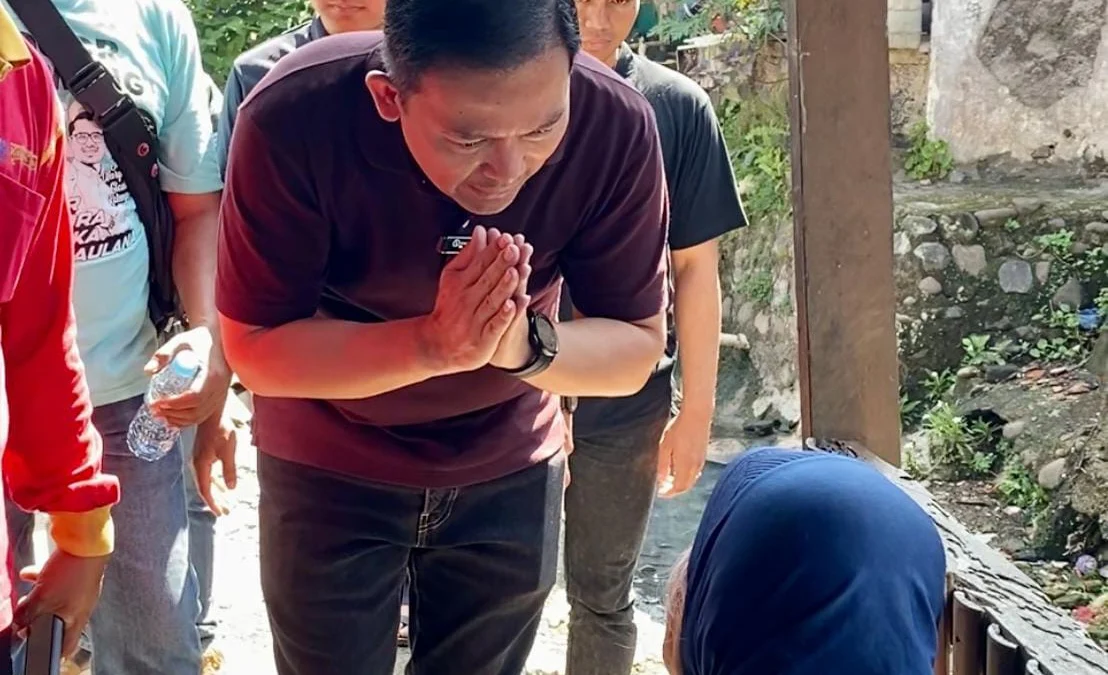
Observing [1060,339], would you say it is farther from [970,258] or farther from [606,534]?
[606,534]

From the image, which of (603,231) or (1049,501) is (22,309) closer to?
(603,231)

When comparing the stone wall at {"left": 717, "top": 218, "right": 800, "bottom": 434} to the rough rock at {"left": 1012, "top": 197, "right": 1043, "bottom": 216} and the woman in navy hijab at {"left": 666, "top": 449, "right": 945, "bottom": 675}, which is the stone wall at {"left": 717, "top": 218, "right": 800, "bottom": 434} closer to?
the rough rock at {"left": 1012, "top": 197, "right": 1043, "bottom": 216}

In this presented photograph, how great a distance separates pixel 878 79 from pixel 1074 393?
11.7 ft

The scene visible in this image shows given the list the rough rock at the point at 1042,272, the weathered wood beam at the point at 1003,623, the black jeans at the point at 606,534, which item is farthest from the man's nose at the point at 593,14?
the rough rock at the point at 1042,272

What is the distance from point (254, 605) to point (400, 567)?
2052 millimetres

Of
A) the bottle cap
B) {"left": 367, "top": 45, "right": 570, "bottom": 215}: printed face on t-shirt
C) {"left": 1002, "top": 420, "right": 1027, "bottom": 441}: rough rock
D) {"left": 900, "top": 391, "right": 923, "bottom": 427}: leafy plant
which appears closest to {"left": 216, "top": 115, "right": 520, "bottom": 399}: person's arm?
{"left": 367, "top": 45, "right": 570, "bottom": 215}: printed face on t-shirt

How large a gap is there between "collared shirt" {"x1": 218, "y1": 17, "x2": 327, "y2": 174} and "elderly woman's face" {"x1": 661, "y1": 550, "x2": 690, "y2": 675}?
4.35 ft

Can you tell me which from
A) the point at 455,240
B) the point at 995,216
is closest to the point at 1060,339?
the point at 995,216

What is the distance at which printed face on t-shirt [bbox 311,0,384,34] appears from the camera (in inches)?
93.1

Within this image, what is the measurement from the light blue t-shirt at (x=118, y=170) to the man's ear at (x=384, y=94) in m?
0.68

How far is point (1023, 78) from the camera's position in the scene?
6035mm

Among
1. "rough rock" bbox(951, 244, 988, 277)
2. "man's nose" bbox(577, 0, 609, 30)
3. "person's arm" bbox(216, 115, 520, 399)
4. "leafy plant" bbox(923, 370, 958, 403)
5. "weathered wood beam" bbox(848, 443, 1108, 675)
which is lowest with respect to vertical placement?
"leafy plant" bbox(923, 370, 958, 403)

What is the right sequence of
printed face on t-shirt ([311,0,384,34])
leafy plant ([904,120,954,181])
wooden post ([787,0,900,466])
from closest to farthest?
1. wooden post ([787,0,900,466])
2. printed face on t-shirt ([311,0,384,34])
3. leafy plant ([904,120,954,181])

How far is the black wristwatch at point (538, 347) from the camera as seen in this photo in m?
1.64
